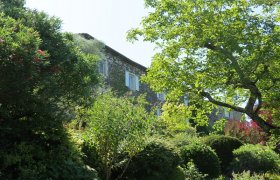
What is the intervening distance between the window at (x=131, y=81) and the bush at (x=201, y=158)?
13104mm

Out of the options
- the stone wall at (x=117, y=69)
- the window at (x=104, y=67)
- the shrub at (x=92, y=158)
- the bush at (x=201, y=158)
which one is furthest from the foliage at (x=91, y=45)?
the shrub at (x=92, y=158)

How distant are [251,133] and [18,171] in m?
22.3

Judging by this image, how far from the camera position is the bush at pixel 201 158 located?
1416 centimetres

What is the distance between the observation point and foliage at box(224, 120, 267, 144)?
26.5m

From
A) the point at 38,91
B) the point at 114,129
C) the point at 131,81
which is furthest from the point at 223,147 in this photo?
the point at 38,91

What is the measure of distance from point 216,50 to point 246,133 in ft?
53.9

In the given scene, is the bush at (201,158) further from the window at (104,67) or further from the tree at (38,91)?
the window at (104,67)

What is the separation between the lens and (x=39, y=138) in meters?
7.69

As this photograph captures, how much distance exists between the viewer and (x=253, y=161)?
1672 centimetres

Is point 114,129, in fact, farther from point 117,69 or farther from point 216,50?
point 117,69

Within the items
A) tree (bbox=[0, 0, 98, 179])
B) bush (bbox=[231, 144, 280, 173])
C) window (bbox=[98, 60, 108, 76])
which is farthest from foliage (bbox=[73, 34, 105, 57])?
tree (bbox=[0, 0, 98, 179])

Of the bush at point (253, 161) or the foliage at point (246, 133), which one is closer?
the bush at point (253, 161)

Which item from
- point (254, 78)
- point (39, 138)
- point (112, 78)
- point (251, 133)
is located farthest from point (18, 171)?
point (251, 133)

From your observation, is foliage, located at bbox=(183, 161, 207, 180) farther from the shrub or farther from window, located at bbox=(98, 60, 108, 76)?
window, located at bbox=(98, 60, 108, 76)
